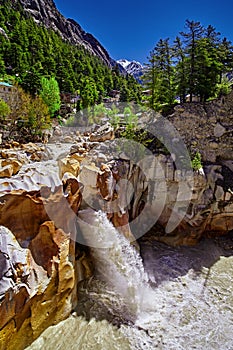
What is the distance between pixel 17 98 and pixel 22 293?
1687cm

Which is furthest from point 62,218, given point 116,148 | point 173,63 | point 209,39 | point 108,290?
point 209,39

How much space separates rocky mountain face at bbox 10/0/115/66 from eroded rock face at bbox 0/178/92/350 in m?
81.0

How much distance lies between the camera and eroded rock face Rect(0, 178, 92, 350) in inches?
237

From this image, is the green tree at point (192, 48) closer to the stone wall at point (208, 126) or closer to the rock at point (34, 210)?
the stone wall at point (208, 126)

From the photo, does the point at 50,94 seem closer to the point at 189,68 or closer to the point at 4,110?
the point at 4,110

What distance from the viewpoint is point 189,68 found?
18.6 meters

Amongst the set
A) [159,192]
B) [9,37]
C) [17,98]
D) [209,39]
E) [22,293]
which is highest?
[9,37]

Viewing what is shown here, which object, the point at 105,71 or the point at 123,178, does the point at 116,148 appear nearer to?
the point at 123,178

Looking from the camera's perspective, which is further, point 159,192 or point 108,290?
point 159,192

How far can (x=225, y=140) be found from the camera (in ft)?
53.4

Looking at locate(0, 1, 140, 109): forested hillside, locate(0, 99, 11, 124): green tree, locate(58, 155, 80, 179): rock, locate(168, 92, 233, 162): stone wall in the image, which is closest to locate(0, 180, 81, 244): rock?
locate(58, 155, 80, 179): rock

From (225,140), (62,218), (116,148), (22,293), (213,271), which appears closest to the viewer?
(22,293)

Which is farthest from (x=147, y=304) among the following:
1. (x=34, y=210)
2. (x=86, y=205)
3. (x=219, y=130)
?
(x=219, y=130)

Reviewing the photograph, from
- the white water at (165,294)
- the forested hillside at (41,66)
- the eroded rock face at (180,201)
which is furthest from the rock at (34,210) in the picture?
the forested hillside at (41,66)
